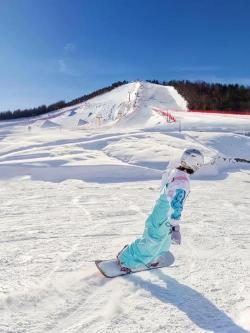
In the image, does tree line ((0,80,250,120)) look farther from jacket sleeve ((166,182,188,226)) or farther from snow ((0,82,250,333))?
jacket sleeve ((166,182,188,226))

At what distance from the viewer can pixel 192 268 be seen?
16.4ft

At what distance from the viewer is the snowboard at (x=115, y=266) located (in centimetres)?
469

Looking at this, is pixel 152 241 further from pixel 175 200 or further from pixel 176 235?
pixel 175 200

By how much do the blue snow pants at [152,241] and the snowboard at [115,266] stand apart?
107mm

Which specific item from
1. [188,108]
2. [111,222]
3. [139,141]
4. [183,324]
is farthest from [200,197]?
[188,108]

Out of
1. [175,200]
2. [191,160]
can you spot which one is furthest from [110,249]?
[191,160]

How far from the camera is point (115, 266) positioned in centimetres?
482

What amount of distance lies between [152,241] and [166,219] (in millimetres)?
311

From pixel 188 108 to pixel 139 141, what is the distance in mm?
27676

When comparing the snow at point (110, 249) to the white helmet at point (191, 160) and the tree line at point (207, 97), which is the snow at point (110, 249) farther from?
the tree line at point (207, 97)

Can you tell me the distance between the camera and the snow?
147 inches

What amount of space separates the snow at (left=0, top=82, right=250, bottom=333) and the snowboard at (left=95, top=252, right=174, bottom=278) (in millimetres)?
77

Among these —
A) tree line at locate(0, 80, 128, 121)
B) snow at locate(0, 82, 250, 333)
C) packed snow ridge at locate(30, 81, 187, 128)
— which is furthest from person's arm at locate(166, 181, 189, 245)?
tree line at locate(0, 80, 128, 121)

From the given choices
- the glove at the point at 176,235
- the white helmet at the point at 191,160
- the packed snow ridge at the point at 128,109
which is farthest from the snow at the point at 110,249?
the packed snow ridge at the point at 128,109
